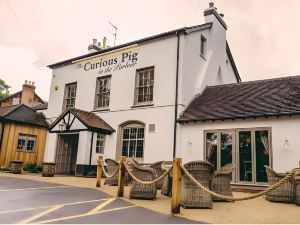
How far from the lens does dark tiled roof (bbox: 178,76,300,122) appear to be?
430 inches

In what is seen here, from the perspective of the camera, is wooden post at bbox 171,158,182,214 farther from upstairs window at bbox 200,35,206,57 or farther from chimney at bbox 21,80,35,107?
chimney at bbox 21,80,35,107

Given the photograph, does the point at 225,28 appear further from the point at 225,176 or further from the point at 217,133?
the point at 225,176

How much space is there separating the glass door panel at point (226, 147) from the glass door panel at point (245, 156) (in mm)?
413

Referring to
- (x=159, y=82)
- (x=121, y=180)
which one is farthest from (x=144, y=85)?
(x=121, y=180)

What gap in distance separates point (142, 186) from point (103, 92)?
9756 millimetres

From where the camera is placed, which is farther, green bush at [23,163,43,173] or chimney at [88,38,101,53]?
chimney at [88,38,101,53]

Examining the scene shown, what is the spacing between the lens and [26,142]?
17.3 metres

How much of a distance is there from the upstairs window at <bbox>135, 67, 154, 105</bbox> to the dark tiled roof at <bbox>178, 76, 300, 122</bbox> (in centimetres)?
227

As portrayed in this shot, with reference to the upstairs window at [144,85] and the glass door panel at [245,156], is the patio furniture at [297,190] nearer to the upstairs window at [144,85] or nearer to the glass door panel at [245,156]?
the glass door panel at [245,156]

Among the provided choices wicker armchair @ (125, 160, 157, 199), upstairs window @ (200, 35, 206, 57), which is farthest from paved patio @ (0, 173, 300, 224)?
upstairs window @ (200, 35, 206, 57)

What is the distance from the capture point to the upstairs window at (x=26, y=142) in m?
17.1

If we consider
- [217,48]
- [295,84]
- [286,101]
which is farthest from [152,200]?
[217,48]

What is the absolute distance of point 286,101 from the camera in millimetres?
11055

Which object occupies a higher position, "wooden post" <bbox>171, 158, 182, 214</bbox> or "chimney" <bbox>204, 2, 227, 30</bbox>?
"chimney" <bbox>204, 2, 227, 30</bbox>
